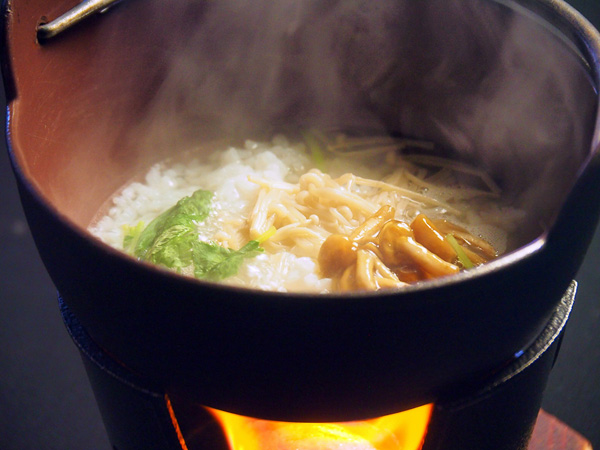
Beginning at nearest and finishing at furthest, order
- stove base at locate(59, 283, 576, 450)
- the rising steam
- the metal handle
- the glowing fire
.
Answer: stove base at locate(59, 283, 576, 450), the metal handle, the glowing fire, the rising steam

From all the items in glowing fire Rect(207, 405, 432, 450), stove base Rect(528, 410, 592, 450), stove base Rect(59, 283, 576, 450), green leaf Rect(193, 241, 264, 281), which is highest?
green leaf Rect(193, 241, 264, 281)

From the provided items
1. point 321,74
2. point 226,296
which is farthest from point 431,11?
point 226,296

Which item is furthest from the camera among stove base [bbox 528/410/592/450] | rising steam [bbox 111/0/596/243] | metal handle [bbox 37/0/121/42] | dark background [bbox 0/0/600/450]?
dark background [bbox 0/0/600/450]

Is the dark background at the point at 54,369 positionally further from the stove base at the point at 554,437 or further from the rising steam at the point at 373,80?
the rising steam at the point at 373,80

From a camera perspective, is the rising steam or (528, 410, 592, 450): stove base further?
(528, 410, 592, 450): stove base

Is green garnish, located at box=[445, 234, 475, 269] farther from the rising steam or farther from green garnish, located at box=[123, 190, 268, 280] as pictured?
green garnish, located at box=[123, 190, 268, 280]

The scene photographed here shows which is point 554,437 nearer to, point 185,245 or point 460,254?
point 460,254

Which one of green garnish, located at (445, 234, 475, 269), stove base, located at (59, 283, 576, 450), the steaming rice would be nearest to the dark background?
the steaming rice
